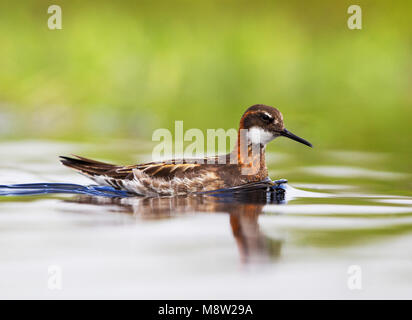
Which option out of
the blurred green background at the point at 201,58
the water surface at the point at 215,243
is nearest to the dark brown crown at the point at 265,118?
the water surface at the point at 215,243

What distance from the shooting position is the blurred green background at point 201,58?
15273 mm

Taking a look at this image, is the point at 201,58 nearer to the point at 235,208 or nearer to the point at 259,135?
the point at 259,135

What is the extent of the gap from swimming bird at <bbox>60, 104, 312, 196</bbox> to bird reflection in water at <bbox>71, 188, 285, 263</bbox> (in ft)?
0.80

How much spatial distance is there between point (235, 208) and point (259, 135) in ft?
5.26

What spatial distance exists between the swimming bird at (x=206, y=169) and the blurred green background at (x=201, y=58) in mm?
5921

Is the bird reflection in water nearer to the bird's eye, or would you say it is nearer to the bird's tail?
the bird's tail

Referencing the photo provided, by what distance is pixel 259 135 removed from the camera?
8.96 metres

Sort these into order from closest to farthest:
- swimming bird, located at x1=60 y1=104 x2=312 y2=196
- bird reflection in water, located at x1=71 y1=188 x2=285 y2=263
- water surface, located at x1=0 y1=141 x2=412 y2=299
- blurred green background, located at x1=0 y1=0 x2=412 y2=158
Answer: water surface, located at x1=0 y1=141 x2=412 y2=299, bird reflection in water, located at x1=71 y1=188 x2=285 y2=263, swimming bird, located at x1=60 y1=104 x2=312 y2=196, blurred green background, located at x1=0 y1=0 x2=412 y2=158

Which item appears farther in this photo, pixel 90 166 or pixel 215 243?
pixel 90 166

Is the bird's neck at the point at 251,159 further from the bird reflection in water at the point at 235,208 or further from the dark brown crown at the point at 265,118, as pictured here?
the bird reflection in water at the point at 235,208

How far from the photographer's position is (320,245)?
237 inches

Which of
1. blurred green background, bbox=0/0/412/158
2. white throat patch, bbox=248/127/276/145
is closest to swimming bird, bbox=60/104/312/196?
white throat patch, bbox=248/127/276/145

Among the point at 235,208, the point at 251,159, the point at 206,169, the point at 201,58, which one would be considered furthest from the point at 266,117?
the point at 201,58

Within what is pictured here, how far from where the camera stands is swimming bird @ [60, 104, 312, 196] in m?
8.66
